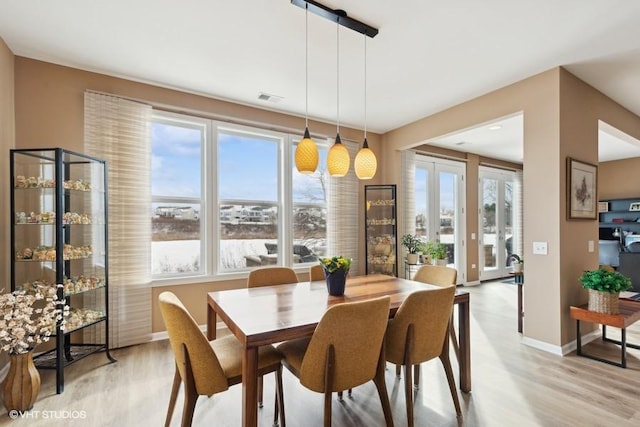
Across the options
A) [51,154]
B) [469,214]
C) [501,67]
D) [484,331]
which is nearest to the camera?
[51,154]

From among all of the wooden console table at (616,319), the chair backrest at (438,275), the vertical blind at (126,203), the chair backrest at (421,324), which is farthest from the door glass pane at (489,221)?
the vertical blind at (126,203)

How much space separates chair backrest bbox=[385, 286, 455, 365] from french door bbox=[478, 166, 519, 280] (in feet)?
16.9

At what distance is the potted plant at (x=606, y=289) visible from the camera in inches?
109

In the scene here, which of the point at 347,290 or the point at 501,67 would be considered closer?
the point at 347,290

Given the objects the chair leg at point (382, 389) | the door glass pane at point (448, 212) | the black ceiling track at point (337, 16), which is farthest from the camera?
the door glass pane at point (448, 212)

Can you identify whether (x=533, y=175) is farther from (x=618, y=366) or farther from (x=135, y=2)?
(x=135, y=2)

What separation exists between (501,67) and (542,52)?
1.10ft

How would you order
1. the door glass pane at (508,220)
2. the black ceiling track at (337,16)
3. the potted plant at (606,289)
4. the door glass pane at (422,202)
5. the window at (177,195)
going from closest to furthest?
1. the black ceiling track at (337,16)
2. the potted plant at (606,289)
3. the window at (177,195)
4. the door glass pane at (422,202)
5. the door glass pane at (508,220)

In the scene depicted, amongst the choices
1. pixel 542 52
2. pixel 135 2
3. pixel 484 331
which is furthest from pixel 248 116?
pixel 484 331

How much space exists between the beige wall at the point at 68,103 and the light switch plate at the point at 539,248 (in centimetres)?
345

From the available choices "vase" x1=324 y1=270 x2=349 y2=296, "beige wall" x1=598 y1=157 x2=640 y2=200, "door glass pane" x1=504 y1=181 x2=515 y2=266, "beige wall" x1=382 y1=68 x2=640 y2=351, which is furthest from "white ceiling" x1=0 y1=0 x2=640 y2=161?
"beige wall" x1=598 y1=157 x2=640 y2=200

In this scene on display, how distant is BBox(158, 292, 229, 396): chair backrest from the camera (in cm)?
155

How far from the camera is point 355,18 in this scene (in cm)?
231

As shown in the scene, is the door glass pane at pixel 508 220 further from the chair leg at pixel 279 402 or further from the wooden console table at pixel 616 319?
the chair leg at pixel 279 402
